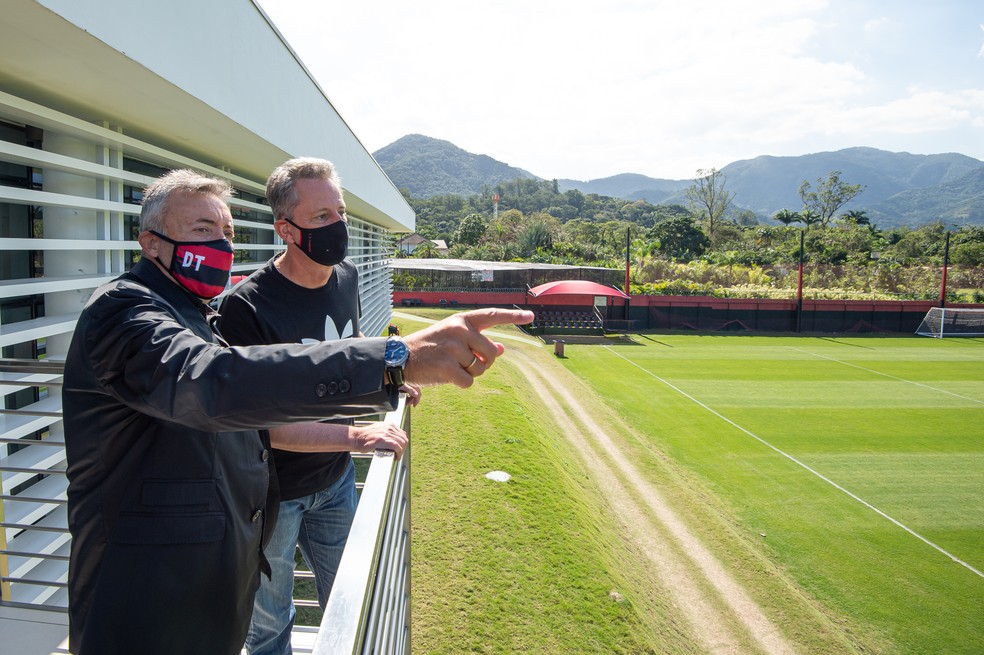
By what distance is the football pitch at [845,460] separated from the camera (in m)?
7.80

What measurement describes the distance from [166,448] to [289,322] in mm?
1019

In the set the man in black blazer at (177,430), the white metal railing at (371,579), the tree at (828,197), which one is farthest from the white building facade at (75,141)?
the tree at (828,197)

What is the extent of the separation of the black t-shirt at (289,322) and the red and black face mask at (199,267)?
554mm

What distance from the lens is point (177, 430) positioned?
1.34 m

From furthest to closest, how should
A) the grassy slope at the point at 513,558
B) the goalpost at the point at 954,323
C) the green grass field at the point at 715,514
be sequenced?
the goalpost at the point at 954,323 → the green grass field at the point at 715,514 → the grassy slope at the point at 513,558

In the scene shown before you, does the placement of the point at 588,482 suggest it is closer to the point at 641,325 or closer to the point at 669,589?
the point at 669,589

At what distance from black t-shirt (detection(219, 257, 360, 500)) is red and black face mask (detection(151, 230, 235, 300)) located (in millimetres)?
554

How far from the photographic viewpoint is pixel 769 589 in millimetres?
7520

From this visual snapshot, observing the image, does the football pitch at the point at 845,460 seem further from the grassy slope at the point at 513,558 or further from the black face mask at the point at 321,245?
the black face mask at the point at 321,245

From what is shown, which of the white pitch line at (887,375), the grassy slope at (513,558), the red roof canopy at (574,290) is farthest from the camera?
the red roof canopy at (574,290)

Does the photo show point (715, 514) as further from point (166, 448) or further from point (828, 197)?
point (828, 197)

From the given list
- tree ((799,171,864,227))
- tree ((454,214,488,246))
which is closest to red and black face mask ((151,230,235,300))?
tree ((454,214,488,246))

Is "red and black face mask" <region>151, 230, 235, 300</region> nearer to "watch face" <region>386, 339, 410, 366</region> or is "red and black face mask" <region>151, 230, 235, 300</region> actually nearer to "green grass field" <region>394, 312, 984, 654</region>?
"watch face" <region>386, 339, 410, 366</region>

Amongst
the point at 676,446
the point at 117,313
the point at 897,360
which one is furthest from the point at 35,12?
the point at 897,360
